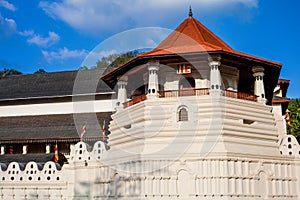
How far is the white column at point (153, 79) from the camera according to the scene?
18031mm

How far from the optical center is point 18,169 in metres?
19.6

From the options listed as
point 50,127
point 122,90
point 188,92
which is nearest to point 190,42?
point 188,92

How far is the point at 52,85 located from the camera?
3434 centimetres

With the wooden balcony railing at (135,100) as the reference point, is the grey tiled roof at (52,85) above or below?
above

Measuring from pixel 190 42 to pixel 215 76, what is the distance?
2154 millimetres

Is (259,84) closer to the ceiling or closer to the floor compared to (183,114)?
closer to the ceiling

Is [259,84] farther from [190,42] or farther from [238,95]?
[190,42]

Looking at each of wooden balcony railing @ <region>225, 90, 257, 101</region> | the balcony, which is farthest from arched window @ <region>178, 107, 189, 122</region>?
wooden balcony railing @ <region>225, 90, 257, 101</region>

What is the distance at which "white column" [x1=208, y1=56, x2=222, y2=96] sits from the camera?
17484mm

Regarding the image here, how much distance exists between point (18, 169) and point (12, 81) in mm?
18954

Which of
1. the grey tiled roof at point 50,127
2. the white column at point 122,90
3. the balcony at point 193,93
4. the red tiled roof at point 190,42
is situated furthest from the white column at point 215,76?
the grey tiled roof at point 50,127

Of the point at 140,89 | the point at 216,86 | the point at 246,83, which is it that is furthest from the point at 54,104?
the point at 216,86

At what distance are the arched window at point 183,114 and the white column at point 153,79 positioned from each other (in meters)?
1.31

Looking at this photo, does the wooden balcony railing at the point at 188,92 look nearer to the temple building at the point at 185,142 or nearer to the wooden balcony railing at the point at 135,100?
the temple building at the point at 185,142
